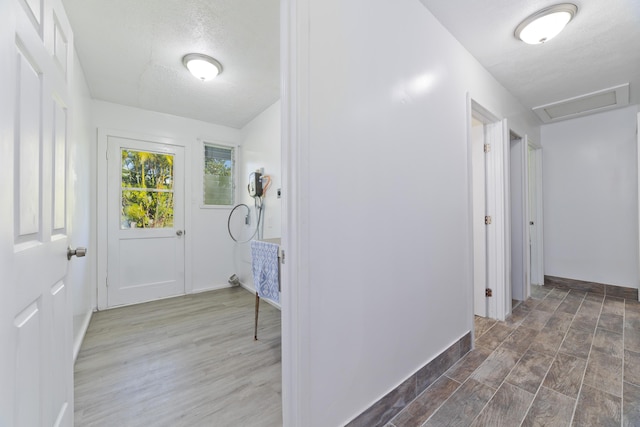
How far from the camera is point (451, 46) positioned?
193 centimetres

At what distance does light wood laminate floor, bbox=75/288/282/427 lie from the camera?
4.75 feet

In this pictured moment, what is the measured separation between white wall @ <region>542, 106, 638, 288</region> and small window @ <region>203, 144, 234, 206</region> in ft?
15.7

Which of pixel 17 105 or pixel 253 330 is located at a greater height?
pixel 17 105

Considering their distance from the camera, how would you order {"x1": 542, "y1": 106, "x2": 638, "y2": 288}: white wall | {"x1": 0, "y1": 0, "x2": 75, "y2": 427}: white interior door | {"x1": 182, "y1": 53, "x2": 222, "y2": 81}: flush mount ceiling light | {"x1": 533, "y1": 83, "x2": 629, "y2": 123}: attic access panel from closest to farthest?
{"x1": 0, "y1": 0, "x2": 75, "y2": 427}: white interior door < {"x1": 182, "y1": 53, "x2": 222, "y2": 81}: flush mount ceiling light < {"x1": 533, "y1": 83, "x2": 629, "y2": 123}: attic access panel < {"x1": 542, "y1": 106, "x2": 638, "y2": 288}: white wall

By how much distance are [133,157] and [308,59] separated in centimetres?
315

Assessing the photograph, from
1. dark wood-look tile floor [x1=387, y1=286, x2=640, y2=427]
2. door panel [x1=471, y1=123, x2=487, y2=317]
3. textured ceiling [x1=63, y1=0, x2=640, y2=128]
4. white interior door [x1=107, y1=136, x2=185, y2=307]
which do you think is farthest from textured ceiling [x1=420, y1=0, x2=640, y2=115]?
white interior door [x1=107, y1=136, x2=185, y2=307]

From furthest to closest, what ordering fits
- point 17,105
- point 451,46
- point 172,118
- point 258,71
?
point 172,118
point 258,71
point 451,46
point 17,105

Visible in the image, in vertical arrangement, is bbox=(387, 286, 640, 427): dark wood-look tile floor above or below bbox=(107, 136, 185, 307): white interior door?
below

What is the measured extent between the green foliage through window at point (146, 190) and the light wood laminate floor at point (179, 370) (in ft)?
3.69

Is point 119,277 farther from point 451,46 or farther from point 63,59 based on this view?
point 451,46

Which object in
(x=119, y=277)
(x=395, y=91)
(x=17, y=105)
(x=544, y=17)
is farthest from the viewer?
(x=119, y=277)

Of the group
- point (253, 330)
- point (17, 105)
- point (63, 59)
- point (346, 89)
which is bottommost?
point (253, 330)

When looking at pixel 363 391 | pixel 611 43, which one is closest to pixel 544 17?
pixel 611 43

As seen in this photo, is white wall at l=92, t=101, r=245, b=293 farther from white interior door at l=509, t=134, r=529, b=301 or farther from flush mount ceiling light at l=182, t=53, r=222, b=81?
white interior door at l=509, t=134, r=529, b=301
